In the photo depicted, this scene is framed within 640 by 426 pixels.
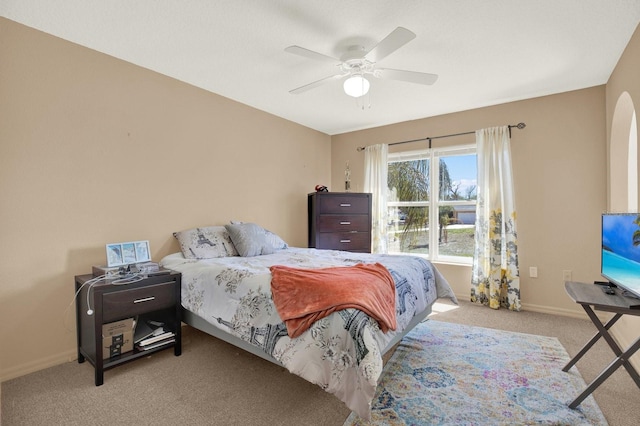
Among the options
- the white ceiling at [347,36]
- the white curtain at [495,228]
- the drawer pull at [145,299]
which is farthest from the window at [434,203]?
the drawer pull at [145,299]

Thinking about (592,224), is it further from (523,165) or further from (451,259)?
(451,259)

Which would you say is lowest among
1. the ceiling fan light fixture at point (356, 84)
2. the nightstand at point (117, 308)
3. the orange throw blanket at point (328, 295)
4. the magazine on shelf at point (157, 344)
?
the magazine on shelf at point (157, 344)

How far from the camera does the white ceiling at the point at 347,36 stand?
77.9 inches

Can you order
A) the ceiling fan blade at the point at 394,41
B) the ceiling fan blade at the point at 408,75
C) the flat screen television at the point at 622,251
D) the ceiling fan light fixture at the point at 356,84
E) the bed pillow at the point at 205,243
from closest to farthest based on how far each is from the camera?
the flat screen television at the point at 622,251 → the ceiling fan blade at the point at 394,41 → the ceiling fan blade at the point at 408,75 → the ceiling fan light fixture at the point at 356,84 → the bed pillow at the point at 205,243

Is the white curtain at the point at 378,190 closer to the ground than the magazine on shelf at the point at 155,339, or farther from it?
farther from it

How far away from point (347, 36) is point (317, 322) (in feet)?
6.58

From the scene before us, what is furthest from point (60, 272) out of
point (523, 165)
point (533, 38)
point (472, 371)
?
point (523, 165)

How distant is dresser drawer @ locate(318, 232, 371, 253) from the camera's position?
13.7ft

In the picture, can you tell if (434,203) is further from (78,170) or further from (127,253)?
(78,170)

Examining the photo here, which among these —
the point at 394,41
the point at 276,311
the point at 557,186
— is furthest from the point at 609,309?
the point at 557,186

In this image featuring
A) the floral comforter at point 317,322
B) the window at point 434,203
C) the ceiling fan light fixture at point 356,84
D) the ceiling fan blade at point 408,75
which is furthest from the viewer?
the window at point 434,203

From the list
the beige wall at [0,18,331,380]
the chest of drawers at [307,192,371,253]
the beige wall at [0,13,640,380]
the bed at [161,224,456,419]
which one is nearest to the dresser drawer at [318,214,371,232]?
the chest of drawers at [307,192,371,253]

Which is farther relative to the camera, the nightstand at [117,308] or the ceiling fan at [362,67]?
the ceiling fan at [362,67]

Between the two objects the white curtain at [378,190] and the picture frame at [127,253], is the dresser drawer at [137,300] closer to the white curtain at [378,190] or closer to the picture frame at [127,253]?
the picture frame at [127,253]
